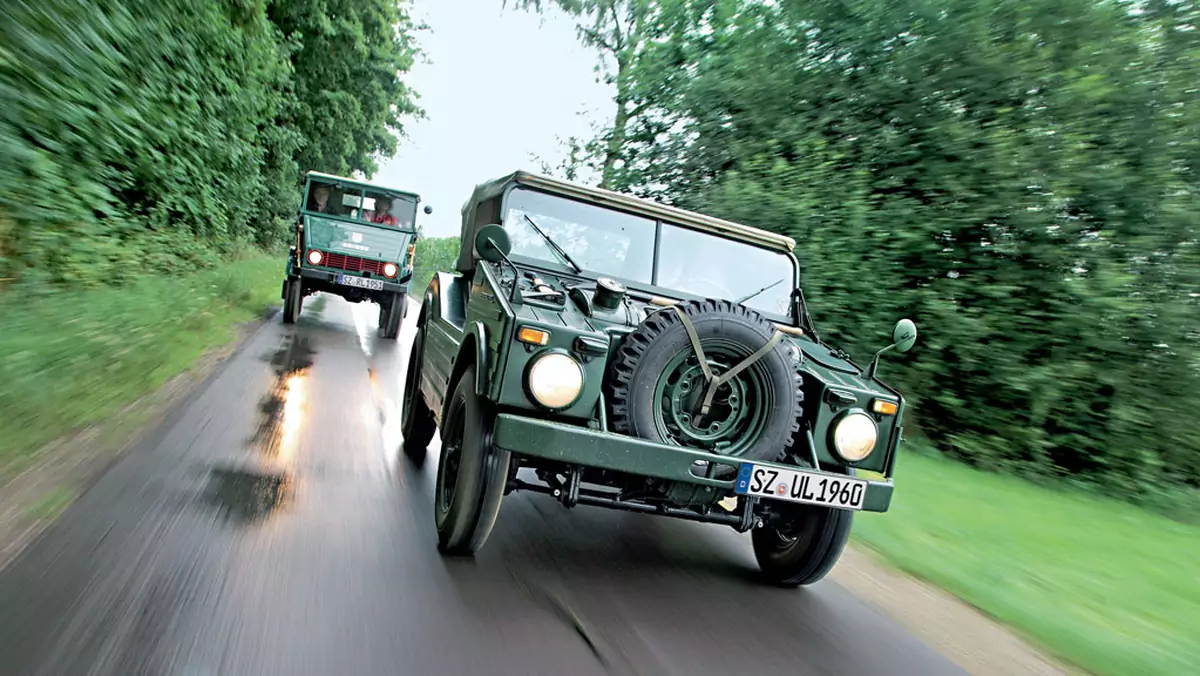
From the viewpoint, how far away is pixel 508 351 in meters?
3.15

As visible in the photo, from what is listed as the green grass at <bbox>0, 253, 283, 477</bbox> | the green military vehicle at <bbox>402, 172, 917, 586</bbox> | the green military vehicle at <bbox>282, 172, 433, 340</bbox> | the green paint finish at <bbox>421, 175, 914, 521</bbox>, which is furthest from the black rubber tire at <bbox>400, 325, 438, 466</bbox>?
the green military vehicle at <bbox>282, 172, 433, 340</bbox>

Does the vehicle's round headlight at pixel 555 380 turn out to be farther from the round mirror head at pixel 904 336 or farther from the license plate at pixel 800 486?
the round mirror head at pixel 904 336

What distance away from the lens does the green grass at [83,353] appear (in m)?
4.27

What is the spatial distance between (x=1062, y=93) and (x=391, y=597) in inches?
341

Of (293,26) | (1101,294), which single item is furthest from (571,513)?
(293,26)

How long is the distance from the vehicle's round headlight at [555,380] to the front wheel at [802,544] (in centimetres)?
145

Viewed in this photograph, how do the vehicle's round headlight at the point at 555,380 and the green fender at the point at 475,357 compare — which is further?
the green fender at the point at 475,357

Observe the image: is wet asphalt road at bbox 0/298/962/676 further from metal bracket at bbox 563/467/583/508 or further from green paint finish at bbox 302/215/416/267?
green paint finish at bbox 302/215/416/267

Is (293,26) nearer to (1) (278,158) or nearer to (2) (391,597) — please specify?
(1) (278,158)

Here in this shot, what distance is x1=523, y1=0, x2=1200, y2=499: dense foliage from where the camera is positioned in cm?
746

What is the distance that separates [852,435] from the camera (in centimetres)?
354

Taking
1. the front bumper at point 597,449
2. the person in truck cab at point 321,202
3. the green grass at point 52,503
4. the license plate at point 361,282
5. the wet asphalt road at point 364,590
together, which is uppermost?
the person in truck cab at point 321,202

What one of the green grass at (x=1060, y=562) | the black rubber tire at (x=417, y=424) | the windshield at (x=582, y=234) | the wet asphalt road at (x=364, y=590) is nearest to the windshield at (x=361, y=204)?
the black rubber tire at (x=417, y=424)

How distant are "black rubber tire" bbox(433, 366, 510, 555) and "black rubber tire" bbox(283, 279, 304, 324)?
9.50 m
